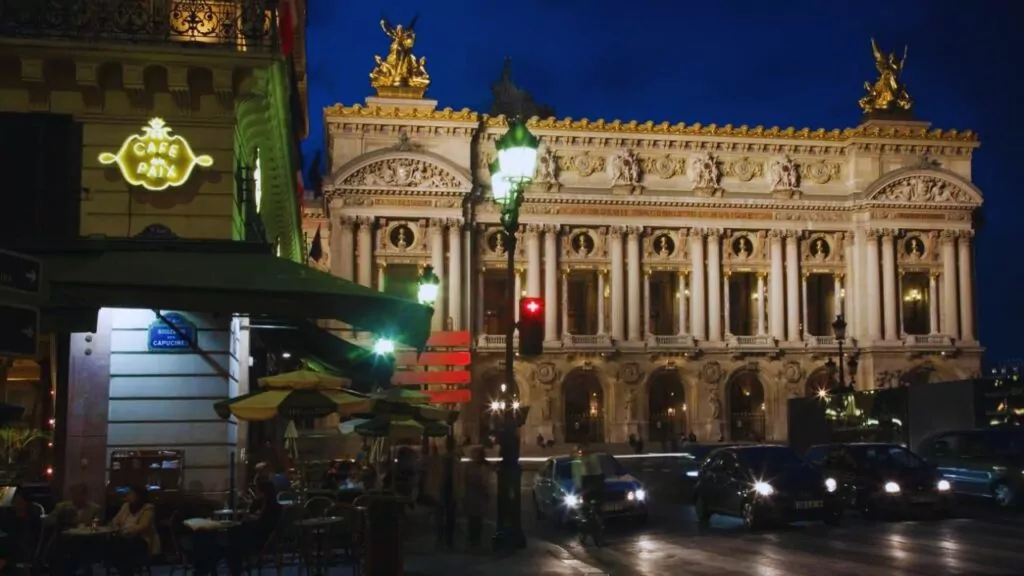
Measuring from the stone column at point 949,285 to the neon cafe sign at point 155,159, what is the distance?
67.4 m

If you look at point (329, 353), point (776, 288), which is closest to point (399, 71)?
point (776, 288)

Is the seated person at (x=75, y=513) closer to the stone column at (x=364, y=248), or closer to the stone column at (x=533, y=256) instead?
the stone column at (x=364, y=248)

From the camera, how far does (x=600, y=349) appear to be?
7112cm

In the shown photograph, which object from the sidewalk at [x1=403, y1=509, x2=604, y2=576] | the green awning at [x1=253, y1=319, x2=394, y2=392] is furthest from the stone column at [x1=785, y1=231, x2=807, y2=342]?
the sidewalk at [x1=403, y1=509, x2=604, y2=576]

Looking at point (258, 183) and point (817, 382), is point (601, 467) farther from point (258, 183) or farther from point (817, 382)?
point (817, 382)

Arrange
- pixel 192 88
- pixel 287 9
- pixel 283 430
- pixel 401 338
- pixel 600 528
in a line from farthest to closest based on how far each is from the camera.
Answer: pixel 283 430 → pixel 287 9 → pixel 600 528 → pixel 192 88 → pixel 401 338

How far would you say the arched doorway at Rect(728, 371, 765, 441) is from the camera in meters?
74.3

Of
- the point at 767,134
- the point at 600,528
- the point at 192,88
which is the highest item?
the point at 767,134

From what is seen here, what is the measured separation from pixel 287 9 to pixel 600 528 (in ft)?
38.9

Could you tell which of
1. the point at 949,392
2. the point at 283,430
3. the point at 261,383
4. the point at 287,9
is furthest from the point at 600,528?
the point at 283,430

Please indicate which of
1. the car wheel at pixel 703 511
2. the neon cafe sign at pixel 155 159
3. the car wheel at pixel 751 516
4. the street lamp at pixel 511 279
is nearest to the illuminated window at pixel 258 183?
the neon cafe sign at pixel 155 159

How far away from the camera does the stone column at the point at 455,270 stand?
69725mm

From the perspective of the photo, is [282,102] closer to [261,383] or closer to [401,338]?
[261,383]

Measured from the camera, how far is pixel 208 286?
13.4m
